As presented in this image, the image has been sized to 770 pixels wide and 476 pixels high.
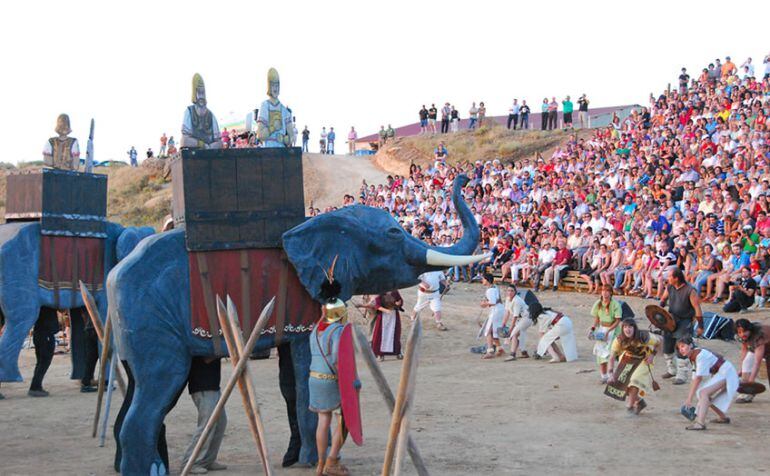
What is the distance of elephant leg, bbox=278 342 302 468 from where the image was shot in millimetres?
9141

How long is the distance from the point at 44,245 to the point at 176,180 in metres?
4.62

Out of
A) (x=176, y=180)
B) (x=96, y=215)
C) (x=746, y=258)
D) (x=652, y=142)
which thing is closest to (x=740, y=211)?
(x=746, y=258)

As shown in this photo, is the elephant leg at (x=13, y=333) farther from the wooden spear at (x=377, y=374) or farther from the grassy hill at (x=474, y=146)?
the grassy hill at (x=474, y=146)

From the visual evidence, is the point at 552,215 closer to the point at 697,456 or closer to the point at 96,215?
the point at 96,215

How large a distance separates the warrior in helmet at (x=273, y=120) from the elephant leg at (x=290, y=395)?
226 cm

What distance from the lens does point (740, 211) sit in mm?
19391

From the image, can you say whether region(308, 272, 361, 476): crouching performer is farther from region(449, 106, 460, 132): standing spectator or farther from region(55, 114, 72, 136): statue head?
region(449, 106, 460, 132): standing spectator

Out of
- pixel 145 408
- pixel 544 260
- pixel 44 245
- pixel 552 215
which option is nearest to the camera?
pixel 145 408

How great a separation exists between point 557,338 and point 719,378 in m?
5.08

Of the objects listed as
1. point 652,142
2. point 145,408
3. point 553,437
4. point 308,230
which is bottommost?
point 553,437

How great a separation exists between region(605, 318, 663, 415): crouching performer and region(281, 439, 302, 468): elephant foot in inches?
161

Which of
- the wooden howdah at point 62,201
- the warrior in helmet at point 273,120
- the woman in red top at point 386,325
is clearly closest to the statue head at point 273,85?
the warrior in helmet at point 273,120

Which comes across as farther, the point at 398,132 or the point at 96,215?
the point at 398,132

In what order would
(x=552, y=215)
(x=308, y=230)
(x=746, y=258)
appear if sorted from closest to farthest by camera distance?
1. (x=308, y=230)
2. (x=746, y=258)
3. (x=552, y=215)
